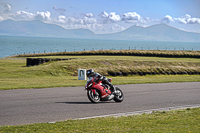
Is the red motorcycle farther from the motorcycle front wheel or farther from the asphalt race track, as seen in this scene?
the asphalt race track

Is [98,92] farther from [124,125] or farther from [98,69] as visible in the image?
[98,69]

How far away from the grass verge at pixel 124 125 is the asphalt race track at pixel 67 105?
3.84 ft

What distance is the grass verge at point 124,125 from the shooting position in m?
7.83

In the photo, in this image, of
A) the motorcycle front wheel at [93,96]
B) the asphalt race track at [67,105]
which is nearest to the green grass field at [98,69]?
the asphalt race track at [67,105]

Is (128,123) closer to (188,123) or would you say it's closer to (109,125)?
(109,125)

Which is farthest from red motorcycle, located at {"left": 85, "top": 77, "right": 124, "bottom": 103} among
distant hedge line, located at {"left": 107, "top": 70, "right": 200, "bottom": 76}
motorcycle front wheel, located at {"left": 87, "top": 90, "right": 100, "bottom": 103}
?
distant hedge line, located at {"left": 107, "top": 70, "right": 200, "bottom": 76}

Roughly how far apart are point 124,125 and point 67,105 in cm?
452

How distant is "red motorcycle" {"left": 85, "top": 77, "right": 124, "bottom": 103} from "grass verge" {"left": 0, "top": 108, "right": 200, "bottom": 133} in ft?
11.0

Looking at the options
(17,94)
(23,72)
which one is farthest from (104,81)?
(23,72)

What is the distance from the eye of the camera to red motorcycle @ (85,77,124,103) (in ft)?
42.1

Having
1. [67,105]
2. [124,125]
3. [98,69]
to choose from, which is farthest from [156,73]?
[124,125]

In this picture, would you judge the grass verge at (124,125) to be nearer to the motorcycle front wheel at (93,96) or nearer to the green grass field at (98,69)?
the motorcycle front wheel at (93,96)

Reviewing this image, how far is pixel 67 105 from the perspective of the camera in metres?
12.5

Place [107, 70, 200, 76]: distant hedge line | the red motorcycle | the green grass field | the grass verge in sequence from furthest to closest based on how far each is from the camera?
[107, 70, 200, 76]: distant hedge line, the green grass field, the red motorcycle, the grass verge
